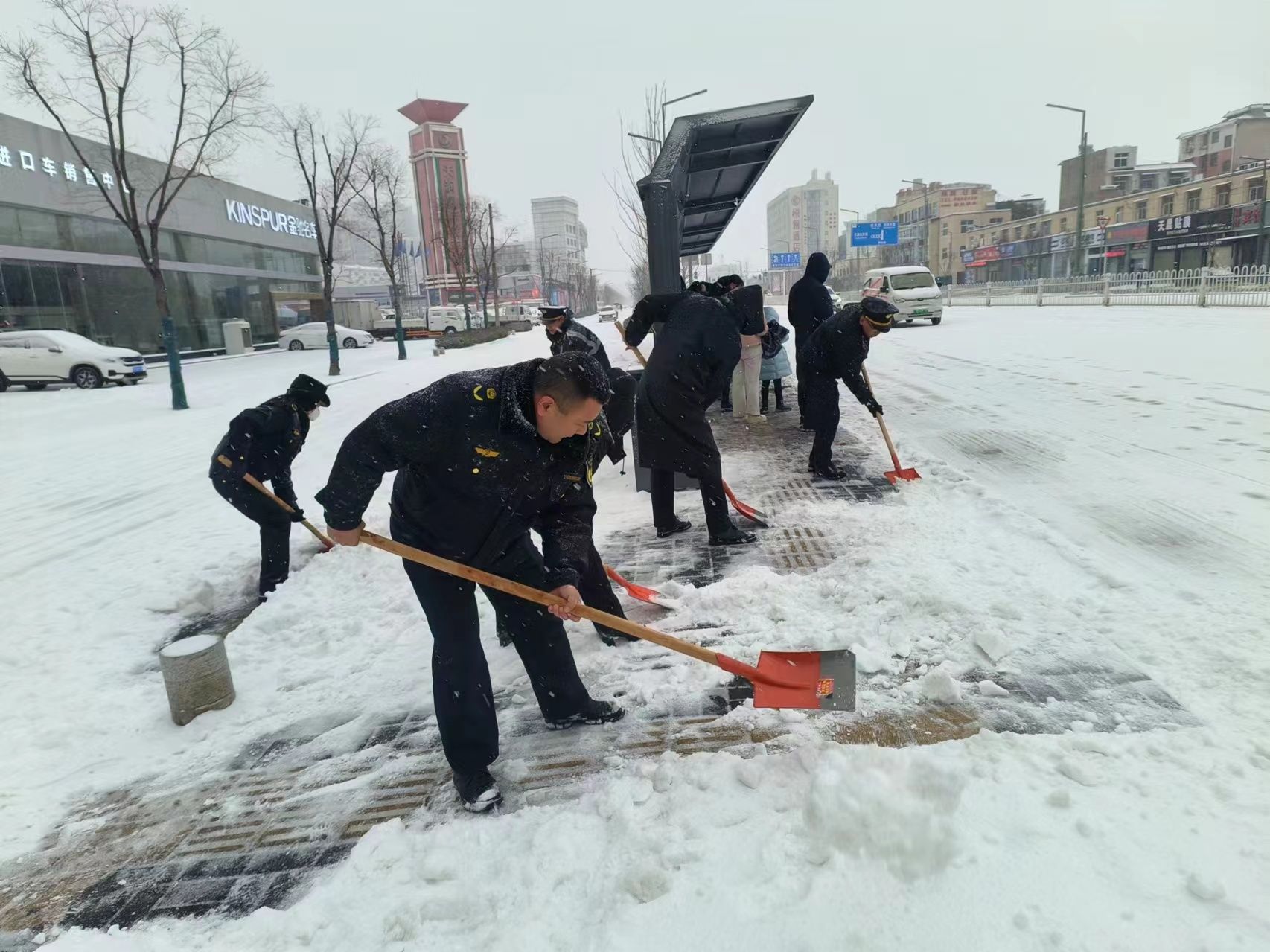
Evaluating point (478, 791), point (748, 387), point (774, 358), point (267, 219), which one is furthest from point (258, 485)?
point (267, 219)

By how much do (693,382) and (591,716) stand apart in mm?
2257

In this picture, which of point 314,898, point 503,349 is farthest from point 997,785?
point 503,349

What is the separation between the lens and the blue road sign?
159 feet

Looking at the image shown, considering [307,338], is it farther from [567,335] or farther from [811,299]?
[567,335]

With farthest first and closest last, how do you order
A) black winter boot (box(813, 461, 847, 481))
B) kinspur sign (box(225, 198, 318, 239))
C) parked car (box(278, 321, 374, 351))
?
kinspur sign (box(225, 198, 318, 239)), parked car (box(278, 321, 374, 351)), black winter boot (box(813, 461, 847, 481))

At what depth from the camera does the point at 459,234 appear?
3481cm

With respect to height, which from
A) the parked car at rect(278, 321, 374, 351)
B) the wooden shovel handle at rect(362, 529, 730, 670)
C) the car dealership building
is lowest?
the wooden shovel handle at rect(362, 529, 730, 670)

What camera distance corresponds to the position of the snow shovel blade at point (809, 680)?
2.74 meters

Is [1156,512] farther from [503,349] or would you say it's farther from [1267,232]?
[1267,232]

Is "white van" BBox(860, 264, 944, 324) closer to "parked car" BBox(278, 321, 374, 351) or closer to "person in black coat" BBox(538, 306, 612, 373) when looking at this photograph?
"person in black coat" BBox(538, 306, 612, 373)

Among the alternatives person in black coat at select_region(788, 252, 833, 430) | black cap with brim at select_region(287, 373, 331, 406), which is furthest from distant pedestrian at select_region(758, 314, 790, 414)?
black cap with brim at select_region(287, 373, 331, 406)

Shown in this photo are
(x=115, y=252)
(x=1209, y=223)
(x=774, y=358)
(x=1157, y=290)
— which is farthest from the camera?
(x=1209, y=223)

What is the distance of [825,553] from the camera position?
14.5 ft

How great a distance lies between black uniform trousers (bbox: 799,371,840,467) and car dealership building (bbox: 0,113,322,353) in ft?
51.7
